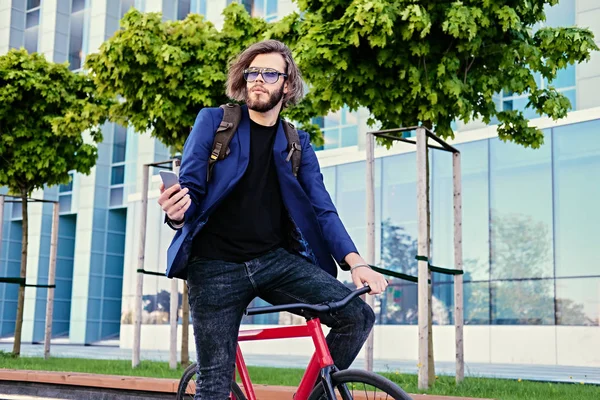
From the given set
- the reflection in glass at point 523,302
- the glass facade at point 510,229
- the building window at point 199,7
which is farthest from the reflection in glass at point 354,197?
the building window at point 199,7

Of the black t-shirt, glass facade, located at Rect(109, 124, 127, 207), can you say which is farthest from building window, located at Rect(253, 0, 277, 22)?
the black t-shirt

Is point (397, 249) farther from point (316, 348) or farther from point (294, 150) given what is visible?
point (316, 348)

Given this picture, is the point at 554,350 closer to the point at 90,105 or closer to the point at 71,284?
the point at 90,105

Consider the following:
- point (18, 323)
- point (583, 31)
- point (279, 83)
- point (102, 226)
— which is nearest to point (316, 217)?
point (279, 83)

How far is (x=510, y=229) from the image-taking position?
61.9ft

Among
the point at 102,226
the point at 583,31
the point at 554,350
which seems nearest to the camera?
the point at 583,31

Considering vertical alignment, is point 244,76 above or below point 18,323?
above

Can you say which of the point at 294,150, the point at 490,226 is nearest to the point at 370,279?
the point at 294,150

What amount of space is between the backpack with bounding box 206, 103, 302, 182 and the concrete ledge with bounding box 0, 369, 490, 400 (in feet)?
8.46

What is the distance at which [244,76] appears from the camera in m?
3.43

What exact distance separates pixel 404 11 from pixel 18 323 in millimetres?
8269

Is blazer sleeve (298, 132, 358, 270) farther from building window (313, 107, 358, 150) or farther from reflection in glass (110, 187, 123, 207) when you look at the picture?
reflection in glass (110, 187, 123, 207)

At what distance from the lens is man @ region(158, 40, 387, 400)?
3260mm

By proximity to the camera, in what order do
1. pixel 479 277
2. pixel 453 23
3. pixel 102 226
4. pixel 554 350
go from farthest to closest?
1. pixel 102 226
2. pixel 479 277
3. pixel 554 350
4. pixel 453 23
